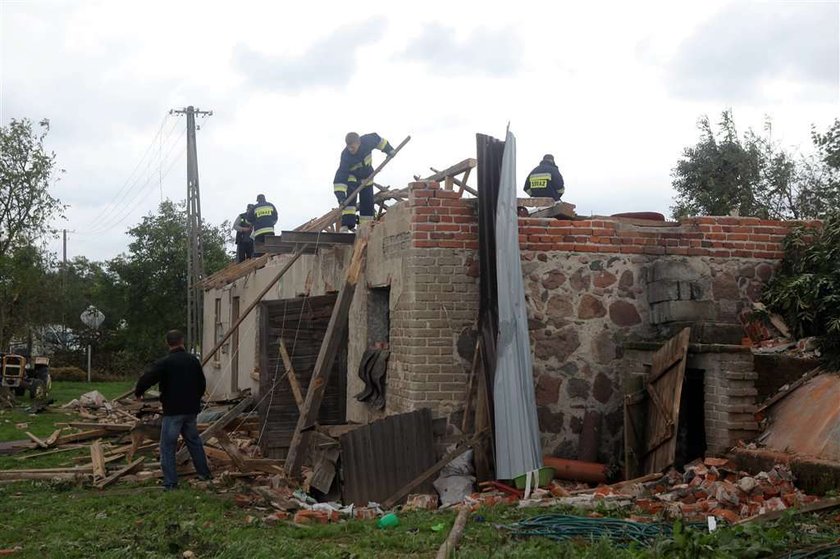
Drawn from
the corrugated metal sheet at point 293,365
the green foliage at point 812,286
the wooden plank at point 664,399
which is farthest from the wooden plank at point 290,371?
the green foliage at point 812,286

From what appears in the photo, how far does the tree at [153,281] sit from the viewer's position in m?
35.2

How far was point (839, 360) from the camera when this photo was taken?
317 inches

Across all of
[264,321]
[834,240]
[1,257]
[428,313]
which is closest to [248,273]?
[264,321]

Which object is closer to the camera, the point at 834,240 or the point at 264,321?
the point at 834,240

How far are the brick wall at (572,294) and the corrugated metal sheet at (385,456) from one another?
361 mm

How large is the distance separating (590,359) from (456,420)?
1.63 metres

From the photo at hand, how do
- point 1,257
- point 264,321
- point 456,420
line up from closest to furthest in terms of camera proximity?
point 456,420 < point 264,321 < point 1,257

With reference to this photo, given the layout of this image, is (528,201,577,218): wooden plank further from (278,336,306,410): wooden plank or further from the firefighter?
the firefighter

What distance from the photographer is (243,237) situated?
2134cm

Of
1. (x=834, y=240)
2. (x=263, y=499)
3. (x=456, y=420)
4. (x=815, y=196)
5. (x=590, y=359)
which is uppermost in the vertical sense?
(x=815, y=196)

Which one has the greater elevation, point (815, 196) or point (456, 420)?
point (815, 196)

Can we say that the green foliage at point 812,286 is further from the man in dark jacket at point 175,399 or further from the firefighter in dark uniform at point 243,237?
the firefighter in dark uniform at point 243,237

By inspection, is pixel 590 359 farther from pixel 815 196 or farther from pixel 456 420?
pixel 815 196

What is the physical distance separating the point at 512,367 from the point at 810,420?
2734 mm
